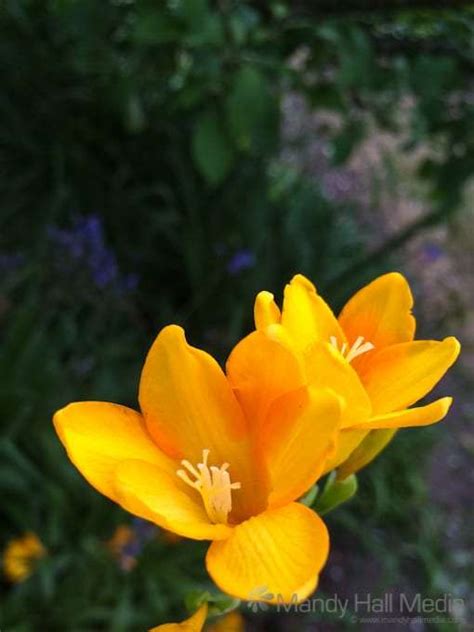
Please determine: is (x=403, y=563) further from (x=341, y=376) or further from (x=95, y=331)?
(x=341, y=376)

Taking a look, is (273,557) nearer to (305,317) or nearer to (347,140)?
(305,317)

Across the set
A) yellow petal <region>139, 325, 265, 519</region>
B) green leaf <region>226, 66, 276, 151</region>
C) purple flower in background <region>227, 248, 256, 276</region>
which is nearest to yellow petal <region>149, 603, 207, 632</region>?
yellow petal <region>139, 325, 265, 519</region>

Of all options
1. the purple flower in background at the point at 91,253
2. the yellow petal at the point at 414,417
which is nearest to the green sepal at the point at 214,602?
the yellow petal at the point at 414,417

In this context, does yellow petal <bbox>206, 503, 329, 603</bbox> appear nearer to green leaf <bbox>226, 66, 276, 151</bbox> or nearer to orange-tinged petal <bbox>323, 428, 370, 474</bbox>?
orange-tinged petal <bbox>323, 428, 370, 474</bbox>

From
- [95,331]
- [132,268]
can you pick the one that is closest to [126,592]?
[95,331]

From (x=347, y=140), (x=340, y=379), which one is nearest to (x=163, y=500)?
(x=340, y=379)

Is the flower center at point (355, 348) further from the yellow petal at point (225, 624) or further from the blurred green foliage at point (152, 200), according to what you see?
the yellow petal at point (225, 624)
